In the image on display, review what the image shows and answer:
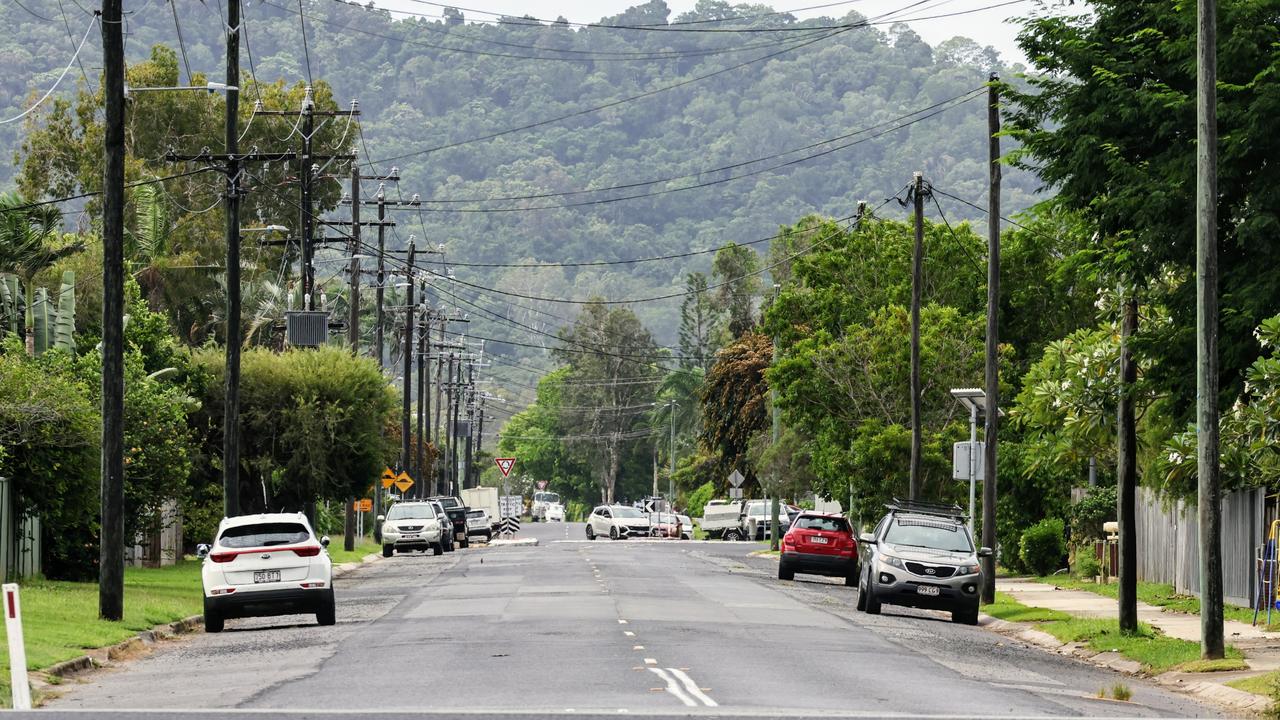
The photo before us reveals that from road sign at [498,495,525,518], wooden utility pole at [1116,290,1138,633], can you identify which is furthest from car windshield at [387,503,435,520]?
road sign at [498,495,525,518]

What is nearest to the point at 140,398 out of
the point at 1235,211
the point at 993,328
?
the point at 993,328

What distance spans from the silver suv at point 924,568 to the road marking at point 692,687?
13.0 metres

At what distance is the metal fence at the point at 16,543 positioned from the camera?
3147 centimetres

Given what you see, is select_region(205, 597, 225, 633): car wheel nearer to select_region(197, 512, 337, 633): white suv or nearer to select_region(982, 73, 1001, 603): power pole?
select_region(197, 512, 337, 633): white suv

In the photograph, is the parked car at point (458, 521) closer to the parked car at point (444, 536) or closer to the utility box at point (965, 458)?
the parked car at point (444, 536)

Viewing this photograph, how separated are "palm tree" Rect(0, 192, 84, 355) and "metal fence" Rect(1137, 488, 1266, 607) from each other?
22.4m

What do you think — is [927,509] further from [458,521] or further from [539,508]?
[539,508]

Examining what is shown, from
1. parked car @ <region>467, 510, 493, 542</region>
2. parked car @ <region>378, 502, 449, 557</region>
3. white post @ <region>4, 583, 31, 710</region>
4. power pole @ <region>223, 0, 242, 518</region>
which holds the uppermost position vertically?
power pole @ <region>223, 0, 242, 518</region>

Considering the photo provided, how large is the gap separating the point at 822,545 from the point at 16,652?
28868 millimetres

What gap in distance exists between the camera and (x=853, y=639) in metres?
24.8

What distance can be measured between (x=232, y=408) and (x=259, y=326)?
29.8 meters

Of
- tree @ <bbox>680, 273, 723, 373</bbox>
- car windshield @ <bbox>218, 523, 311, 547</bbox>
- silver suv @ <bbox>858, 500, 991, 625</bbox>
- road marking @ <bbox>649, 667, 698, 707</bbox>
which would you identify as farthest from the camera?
tree @ <bbox>680, 273, 723, 373</bbox>

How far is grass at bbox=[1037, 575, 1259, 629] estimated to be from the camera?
2945 cm

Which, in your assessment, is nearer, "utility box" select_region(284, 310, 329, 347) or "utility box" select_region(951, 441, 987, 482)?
"utility box" select_region(951, 441, 987, 482)
